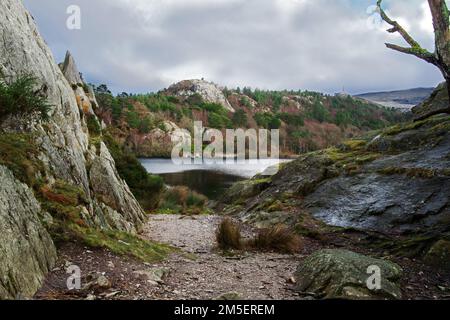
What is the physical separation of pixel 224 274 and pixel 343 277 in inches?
88.2

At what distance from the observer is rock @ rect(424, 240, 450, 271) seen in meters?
6.95

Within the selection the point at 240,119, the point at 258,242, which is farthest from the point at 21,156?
the point at 240,119

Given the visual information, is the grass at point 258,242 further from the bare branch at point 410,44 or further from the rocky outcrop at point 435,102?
the rocky outcrop at point 435,102

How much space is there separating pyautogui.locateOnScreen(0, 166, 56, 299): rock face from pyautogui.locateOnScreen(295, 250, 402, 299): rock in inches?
151

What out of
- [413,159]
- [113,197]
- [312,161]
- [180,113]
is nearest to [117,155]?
[113,197]

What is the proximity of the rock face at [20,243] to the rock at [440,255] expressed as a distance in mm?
6865

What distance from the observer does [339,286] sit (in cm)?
525

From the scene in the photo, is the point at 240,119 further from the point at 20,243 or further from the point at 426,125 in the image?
the point at 20,243

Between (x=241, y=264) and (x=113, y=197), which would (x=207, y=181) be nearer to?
(x=113, y=197)

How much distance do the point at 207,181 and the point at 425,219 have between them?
3679 cm

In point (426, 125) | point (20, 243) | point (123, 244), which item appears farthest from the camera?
point (426, 125)

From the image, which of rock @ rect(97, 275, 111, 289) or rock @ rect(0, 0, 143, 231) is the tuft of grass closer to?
rock @ rect(0, 0, 143, 231)

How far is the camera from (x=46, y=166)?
7.56 metres

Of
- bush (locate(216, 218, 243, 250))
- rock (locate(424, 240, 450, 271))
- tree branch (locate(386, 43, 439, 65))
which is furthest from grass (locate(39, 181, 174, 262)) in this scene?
tree branch (locate(386, 43, 439, 65))
